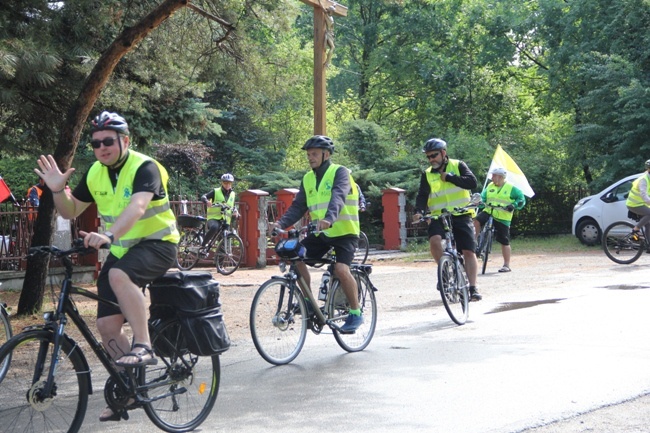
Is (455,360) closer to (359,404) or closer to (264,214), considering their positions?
(359,404)

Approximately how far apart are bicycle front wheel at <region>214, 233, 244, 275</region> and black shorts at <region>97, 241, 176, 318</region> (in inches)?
481

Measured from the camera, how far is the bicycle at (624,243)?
A: 1655cm

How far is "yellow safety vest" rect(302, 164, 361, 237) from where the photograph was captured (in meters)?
8.29

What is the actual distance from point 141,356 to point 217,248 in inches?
504

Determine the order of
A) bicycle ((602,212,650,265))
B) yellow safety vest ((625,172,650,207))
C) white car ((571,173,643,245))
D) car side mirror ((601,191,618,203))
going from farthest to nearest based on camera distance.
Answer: car side mirror ((601,191,618,203)) < white car ((571,173,643,245)) < bicycle ((602,212,650,265)) < yellow safety vest ((625,172,650,207))

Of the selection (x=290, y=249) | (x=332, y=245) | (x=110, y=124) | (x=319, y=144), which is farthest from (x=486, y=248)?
(x=110, y=124)

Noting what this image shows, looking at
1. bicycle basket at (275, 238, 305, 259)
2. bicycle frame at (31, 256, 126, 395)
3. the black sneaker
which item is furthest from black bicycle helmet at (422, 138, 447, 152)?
bicycle frame at (31, 256, 126, 395)

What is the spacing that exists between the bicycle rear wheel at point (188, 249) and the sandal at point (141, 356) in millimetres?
13046

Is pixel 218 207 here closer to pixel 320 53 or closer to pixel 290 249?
pixel 320 53

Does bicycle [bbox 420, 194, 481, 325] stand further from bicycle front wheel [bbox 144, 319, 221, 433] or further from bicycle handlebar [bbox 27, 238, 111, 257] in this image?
bicycle handlebar [bbox 27, 238, 111, 257]

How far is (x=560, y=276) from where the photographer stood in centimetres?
1523

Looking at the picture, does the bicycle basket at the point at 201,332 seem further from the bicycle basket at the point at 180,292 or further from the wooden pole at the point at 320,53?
the wooden pole at the point at 320,53

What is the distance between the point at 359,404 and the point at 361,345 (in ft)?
7.23

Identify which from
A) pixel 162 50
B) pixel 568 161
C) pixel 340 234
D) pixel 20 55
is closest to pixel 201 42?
pixel 162 50
